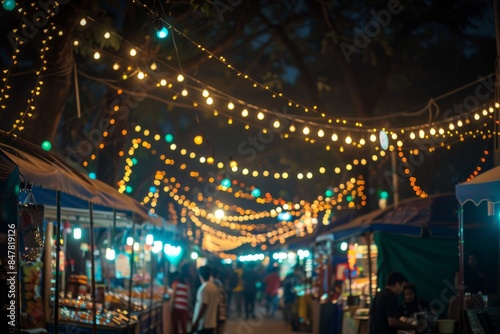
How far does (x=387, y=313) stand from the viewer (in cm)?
1057

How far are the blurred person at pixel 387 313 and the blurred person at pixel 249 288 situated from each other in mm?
17102

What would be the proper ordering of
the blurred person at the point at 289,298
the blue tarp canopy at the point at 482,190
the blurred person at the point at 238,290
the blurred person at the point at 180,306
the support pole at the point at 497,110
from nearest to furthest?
the blue tarp canopy at the point at 482,190, the support pole at the point at 497,110, the blurred person at the point at 180,306, the blurred person at the point at 289,298, the blurred person at the point at 238,290

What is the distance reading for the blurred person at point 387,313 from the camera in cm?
1049

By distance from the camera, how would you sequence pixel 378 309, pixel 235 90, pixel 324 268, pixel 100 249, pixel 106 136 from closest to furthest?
pixel 378 309, pixel 106 136, pixel 100 249, pixel 324 268, pixel 235 90

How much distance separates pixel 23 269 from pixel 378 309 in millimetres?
5870

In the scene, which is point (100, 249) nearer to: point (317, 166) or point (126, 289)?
point (126, 289)

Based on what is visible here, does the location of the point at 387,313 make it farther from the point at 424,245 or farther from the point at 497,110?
the point at 424,245

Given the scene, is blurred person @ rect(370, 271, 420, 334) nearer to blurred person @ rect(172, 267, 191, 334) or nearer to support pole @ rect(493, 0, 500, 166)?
support pole @ rect(493, 0, 500, 166)

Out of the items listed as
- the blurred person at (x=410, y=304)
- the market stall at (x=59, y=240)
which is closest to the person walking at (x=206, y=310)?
the market stall at (x=59, y=240)

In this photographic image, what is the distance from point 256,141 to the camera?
114ft

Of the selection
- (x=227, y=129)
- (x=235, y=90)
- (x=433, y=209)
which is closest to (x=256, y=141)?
(x=227, y=129)

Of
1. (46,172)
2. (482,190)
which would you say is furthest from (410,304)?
(46,172)

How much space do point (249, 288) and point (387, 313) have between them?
57.2ft

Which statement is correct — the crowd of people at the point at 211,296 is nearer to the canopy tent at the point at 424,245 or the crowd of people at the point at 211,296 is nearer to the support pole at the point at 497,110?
the canopy tent at the point at 424,245
